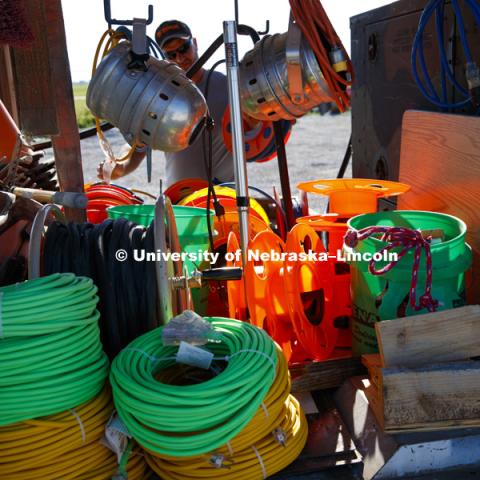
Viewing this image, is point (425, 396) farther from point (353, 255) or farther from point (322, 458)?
point (353, 255)

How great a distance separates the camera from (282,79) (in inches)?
96.3

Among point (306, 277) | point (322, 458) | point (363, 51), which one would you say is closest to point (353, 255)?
point (306, 277)

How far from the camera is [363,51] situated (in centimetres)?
403

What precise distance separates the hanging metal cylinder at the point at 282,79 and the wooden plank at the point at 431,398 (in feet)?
3.99

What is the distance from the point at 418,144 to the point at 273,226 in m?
1.17

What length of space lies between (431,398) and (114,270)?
3.70 feet

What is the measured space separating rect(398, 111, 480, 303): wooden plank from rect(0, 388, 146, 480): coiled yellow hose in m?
1.71

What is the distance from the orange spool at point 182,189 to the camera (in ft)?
12.6

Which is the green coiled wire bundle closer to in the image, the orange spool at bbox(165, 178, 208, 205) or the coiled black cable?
the coiled black cable

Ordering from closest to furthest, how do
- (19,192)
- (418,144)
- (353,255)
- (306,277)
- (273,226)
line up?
(353,255)
(19,192)
(306,277)
(418,144)
(273,226)

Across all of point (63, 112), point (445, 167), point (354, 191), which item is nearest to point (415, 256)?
point (354, 191)

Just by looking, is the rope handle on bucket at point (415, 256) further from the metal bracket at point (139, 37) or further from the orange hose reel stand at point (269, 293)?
the metal bracket at point (139, 37)

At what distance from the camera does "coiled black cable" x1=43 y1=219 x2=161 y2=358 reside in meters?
1.99

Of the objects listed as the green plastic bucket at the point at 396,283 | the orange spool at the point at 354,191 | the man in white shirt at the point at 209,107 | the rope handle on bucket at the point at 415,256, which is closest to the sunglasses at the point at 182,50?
the man in white shirt at the point at 209,107
